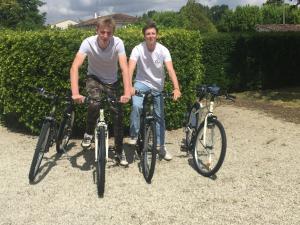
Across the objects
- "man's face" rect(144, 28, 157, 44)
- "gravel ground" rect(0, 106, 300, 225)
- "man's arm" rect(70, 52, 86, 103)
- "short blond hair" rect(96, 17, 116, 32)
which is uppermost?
"short blond hair" rect(96, 17, 116, 32)

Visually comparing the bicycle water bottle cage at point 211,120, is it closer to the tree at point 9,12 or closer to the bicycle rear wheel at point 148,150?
the bicycle rear wheel at point 148,150

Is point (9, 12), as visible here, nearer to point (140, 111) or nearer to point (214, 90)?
point (140, 111)

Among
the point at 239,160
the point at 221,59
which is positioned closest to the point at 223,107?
the point at 221,59

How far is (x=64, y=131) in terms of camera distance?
6.93 m

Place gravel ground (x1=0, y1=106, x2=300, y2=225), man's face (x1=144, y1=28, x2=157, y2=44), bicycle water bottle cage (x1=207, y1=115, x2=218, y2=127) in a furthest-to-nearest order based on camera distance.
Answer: man's face (x1=144, y1=28, x2=157, y2=44)
bicycle water bottle cage (x1=207, y1=115, x2=218, y2=127)
gravel ground (x1=0, y1=106, x2=300, y2=225)

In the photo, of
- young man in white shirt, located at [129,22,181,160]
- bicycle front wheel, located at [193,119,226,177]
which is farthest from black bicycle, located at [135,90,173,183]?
bicycle front wheel, located at [193,119,226,177]

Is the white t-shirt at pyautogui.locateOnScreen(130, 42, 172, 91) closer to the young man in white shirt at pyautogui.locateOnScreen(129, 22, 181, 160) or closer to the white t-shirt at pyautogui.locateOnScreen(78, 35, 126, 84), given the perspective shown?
the young man in white shirt at pyautogui.locateOnScreen(129, 22, 181, 160)

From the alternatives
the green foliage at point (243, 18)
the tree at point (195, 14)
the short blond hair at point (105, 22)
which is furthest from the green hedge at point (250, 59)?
the green foliage at point (243, 18)

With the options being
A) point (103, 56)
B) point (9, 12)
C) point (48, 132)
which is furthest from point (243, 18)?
point (48, 132)

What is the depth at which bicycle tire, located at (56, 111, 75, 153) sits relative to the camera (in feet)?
22.1

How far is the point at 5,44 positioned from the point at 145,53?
343 cm

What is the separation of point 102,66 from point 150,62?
705 millimetres

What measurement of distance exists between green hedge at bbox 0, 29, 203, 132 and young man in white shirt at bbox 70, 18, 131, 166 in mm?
1895

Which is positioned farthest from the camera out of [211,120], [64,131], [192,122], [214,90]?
[192,122]
